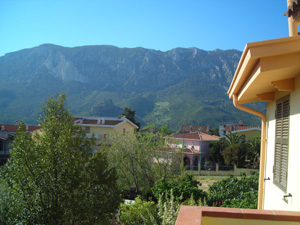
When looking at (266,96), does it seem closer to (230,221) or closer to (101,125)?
(230,221)

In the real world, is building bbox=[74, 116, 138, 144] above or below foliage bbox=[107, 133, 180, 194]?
above

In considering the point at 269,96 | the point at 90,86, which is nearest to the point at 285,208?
the point at 269,96

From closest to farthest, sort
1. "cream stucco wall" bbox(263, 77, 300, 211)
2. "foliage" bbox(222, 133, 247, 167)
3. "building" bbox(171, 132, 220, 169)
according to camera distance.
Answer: "cream stucco wall" bbox(263, 77, 300, 211) → "foliage" bbox(222, 133, 247, 167) → "building" bbox(171, 132, 220, 169)

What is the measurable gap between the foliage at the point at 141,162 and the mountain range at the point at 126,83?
61178mm

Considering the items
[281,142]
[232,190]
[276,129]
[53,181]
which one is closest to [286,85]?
[281,142]

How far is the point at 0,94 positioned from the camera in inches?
3169

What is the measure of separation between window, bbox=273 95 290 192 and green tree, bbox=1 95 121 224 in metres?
4.34

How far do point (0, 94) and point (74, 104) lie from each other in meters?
19.9

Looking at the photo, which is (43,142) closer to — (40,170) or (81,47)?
(40,170)

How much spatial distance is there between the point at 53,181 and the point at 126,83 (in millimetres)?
110507

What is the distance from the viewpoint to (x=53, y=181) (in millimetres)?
6625

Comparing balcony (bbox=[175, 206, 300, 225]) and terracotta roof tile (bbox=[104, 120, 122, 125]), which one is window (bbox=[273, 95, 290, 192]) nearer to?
balcony (bbox=[175, 206, 300, 225])

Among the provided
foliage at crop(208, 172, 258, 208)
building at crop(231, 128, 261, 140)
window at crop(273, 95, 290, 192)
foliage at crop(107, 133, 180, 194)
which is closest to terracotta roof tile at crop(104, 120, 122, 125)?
building at crop(231, 128, 261, 140)

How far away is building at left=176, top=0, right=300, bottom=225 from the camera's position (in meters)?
2.53
